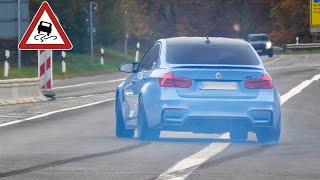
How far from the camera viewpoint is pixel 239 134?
16.4 meters

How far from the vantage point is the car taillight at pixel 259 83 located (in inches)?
615

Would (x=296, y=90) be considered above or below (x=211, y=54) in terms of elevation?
below

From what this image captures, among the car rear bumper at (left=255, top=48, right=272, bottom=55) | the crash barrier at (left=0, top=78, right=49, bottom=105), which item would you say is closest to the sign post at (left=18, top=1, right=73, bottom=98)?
the crash barrier at (left=0, top=78, right=49, bottom=105)

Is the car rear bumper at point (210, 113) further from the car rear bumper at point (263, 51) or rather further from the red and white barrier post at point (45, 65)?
the car rear bumper at point (263, 51)

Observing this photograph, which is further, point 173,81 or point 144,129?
point 144,129

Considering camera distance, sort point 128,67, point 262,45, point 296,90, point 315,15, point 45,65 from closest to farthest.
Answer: point 128,67 → point 45,65 → point 296,90 → point 262,45 → point 315,15

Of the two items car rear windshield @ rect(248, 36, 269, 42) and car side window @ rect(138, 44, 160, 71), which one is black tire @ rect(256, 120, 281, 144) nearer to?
car side window @ rect(138, 44, 160, 71)

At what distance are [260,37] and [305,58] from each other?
9.34 metres

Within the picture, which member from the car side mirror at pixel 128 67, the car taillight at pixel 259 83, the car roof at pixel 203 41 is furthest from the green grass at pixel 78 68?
the car taillight at pixel 259 83

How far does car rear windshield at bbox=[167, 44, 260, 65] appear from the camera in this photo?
16141 mm

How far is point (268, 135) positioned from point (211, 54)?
1.33 m

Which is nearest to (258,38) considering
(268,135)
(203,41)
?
(203,41)

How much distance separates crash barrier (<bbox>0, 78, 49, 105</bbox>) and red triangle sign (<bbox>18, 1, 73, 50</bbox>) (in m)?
1.12

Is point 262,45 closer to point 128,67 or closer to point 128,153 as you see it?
point 128,67
